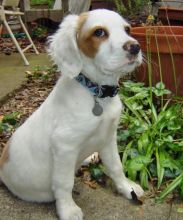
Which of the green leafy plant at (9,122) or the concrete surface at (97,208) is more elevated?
the concrete surface at (97,208)

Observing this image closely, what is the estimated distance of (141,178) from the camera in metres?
3.02

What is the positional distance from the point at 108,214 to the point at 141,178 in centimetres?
43

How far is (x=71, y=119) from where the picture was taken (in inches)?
96.8

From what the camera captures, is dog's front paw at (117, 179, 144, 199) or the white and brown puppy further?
dog's front paw at (117, 179, 144, 199)

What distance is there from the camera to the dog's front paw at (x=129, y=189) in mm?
2854

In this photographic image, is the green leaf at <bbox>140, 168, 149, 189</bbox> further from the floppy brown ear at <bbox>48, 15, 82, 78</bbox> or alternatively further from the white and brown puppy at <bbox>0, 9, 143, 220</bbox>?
the floppy brown ear at <bbox>48, 15, 82, 78</bbox>

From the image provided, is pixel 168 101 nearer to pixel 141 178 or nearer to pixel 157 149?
pixel 157 149

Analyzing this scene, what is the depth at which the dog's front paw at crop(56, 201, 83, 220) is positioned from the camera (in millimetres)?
2607

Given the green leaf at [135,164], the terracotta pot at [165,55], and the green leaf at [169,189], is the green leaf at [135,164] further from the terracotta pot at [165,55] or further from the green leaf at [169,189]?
the terracotta pot at [165,55]

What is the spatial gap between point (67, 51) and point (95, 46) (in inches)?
6.3

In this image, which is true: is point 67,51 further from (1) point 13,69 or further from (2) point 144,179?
(1) point 13,69

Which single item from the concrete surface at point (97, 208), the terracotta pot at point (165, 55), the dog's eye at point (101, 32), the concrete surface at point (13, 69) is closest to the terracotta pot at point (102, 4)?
the concrete surface at point (13, 69)

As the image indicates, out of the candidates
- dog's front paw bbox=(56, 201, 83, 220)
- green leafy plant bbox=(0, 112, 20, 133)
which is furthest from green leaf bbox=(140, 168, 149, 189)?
green leafy plant bbox=(0, 112, 20, 133)

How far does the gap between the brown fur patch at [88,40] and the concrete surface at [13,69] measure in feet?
7.45
